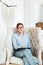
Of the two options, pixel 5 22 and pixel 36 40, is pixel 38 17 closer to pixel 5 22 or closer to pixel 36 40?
pixel 5 22

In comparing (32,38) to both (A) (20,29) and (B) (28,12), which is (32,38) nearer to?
(A) (20,29)

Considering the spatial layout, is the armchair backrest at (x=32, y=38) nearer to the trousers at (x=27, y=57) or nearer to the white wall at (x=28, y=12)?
the trousers at (x=27, y=57)

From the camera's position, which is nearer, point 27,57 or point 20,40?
point 27,57

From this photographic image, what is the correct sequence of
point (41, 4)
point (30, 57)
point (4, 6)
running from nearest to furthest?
1. point (30, 57)
2. point (4, 6)
3. point (41, 4)

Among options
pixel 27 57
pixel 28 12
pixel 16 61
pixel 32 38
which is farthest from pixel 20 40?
pixel 28 12

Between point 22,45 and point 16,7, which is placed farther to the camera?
point 16,7

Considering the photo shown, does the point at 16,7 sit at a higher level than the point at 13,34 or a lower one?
higher

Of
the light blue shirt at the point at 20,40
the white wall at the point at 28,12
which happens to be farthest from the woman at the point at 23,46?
the white wall at the point at 28,12

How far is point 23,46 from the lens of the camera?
3293 millimetres

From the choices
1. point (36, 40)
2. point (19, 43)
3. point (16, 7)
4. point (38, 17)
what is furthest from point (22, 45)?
point (38, 17)

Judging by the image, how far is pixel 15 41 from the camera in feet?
10.9

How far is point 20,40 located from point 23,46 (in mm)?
151

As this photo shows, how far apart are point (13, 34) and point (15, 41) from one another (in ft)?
0.63

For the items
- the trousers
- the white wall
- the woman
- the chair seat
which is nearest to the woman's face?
the woman
